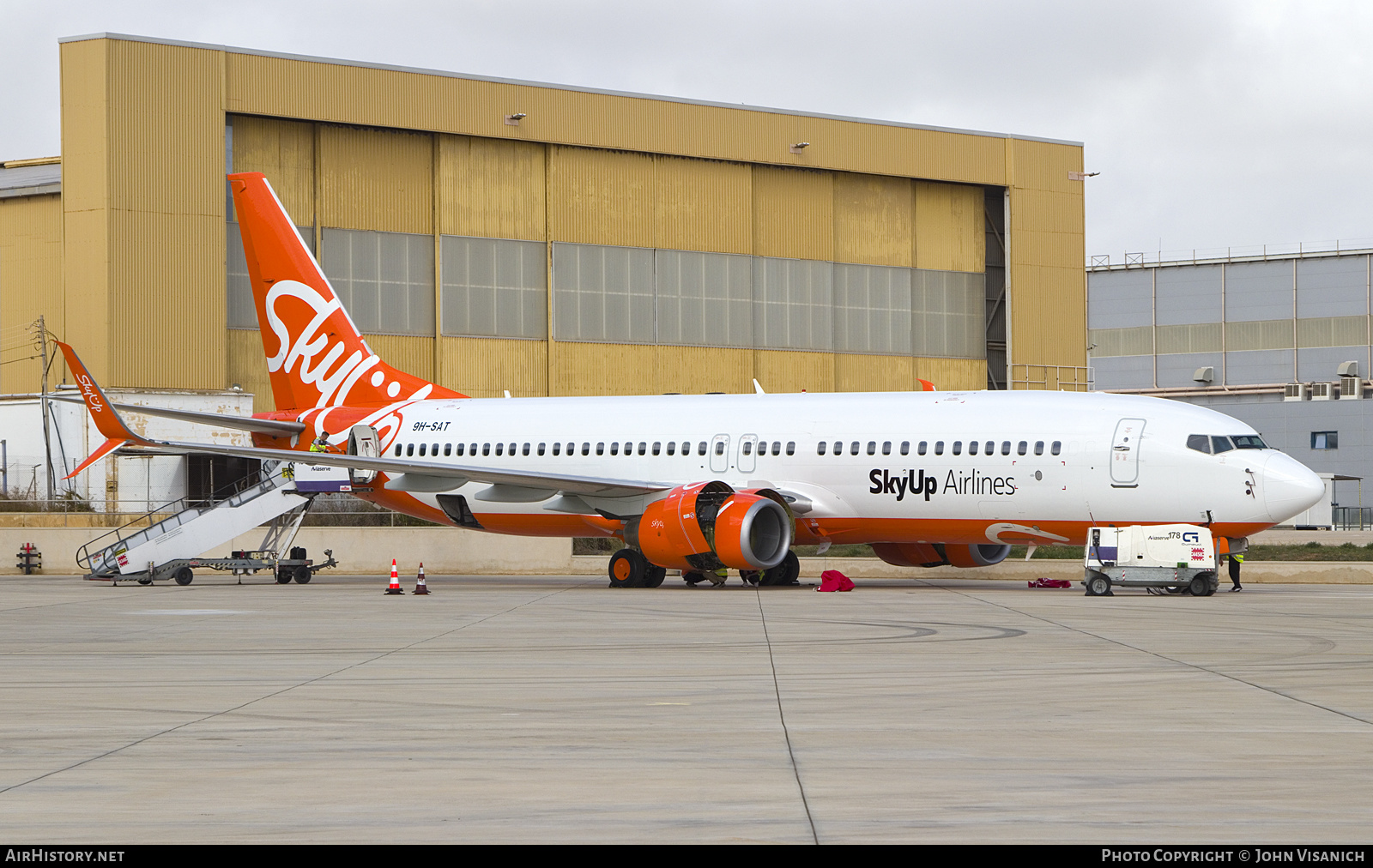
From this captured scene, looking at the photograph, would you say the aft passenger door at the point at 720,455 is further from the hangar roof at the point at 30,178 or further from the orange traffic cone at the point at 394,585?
the hangar roof at the point at 30,178

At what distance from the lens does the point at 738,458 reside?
94.9ft

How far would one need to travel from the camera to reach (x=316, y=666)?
1428cm

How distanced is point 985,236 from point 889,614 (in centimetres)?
3633

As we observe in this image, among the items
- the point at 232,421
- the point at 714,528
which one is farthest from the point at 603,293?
the point at 714,528

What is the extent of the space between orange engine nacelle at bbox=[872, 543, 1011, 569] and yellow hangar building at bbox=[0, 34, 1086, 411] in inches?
783

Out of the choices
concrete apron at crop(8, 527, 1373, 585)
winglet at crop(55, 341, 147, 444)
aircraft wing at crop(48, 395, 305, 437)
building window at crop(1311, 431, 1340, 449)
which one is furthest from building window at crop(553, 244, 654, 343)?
building window at crop(1311, 431, 1340, 449)

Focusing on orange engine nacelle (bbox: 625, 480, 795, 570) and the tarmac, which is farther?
orange engine nacelle (bbox: 625, 480, 795, 570)

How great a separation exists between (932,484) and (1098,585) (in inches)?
129

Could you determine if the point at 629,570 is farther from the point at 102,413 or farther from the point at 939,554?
the point at 102,413

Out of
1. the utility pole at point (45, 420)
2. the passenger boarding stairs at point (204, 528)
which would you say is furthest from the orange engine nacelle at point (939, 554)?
the utility pole at point (45, 420)

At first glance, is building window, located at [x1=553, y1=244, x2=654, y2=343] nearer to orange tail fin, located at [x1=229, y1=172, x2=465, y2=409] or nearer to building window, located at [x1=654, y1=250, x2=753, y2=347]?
building window, located at [x1=654, y1=250, x2=753, y2=347]

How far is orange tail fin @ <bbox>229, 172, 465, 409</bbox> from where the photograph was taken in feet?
112
